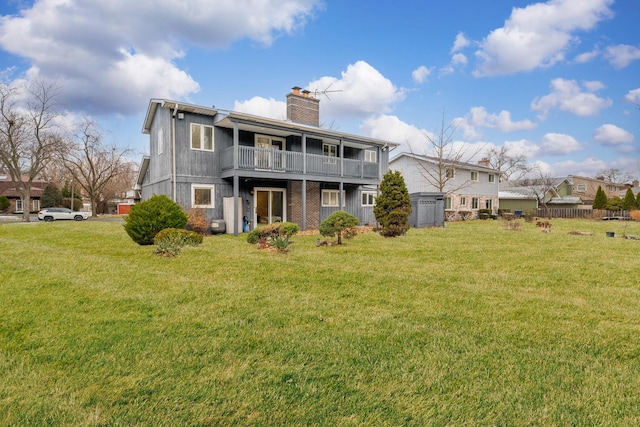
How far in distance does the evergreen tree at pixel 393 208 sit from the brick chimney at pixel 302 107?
8.36m

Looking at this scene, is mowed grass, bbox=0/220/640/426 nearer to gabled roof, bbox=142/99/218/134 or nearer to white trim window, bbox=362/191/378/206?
gabled roof, bbox=142/99/218/134

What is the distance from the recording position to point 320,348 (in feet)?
11.9

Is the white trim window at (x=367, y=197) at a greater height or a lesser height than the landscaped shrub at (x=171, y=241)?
greater

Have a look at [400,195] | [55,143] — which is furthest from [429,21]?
[55,143]

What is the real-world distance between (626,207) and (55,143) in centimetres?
5636

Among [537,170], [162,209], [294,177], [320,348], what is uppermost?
[537,170]

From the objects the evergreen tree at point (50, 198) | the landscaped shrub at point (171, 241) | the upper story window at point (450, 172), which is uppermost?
the upper story window at point (450, 172)

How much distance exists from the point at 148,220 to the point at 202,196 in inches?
230

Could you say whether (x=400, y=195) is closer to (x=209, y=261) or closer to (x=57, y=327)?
(x=209, y=261)

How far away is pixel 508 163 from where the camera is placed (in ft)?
177

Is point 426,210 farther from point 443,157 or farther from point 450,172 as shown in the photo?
point 450,172

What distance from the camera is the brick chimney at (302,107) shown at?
2047 centimetres

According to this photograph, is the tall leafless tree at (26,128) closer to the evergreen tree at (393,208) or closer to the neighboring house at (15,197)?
the neighboring house at (15,197)

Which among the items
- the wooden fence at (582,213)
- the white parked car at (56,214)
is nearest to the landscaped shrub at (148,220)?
the white parked car at (56,214)
